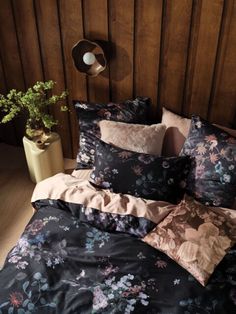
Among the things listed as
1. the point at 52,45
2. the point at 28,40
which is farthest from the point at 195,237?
the point at 28,40

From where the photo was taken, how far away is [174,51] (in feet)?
6.23

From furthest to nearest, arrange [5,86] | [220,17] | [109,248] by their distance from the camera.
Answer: [5,86] < [220,17] < [109,248]

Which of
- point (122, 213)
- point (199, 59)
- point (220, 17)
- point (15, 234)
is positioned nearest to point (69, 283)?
point (122, 213)

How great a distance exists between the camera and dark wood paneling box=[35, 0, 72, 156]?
6.70 feet

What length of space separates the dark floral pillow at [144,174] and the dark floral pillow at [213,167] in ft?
0.21

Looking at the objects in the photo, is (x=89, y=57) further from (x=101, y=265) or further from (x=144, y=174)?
(x=101, y=265)

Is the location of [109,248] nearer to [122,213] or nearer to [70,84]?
[122,213]

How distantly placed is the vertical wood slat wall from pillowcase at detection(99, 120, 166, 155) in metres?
0.34

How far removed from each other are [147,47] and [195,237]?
1.16 m

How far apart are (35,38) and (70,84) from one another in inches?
14.9

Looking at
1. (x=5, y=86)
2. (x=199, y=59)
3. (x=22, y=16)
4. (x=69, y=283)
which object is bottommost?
(x=69, y=283)

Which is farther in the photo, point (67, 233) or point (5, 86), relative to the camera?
point (5, 86)

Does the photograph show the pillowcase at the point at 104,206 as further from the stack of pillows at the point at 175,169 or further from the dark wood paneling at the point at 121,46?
the dark wood paneling at the point at 121,46

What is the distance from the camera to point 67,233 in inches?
60.6
